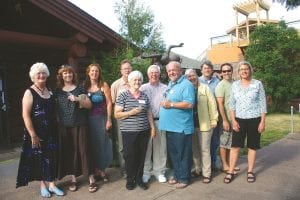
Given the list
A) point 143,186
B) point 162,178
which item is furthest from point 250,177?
point 143,186

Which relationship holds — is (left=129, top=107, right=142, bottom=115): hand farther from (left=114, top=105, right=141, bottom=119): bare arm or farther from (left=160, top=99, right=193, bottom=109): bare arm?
(left=160, top=99, right=193, bottom=109): bare arm

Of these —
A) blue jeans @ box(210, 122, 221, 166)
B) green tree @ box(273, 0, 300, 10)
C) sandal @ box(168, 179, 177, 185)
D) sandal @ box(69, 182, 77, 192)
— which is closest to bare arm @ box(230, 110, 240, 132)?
blue jeans @ box(210, 122, 221, 166)

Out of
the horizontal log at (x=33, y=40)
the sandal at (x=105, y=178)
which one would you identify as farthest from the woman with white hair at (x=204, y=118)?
the horizontal log at (x=33, y=40)

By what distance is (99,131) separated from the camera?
16.1ft

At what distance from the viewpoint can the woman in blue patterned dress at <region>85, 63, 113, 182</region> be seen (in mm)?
4797

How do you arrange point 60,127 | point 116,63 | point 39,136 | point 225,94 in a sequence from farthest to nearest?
point 116,63, point 225,94, point 60,127, point 39,136

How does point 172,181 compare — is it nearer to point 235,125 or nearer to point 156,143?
point 156,143

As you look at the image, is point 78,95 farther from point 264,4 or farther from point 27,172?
point 264,4

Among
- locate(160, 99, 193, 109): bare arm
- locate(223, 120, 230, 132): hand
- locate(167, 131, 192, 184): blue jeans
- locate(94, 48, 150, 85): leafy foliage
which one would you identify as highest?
locate(94, 48, 150, 85): leafy foliage

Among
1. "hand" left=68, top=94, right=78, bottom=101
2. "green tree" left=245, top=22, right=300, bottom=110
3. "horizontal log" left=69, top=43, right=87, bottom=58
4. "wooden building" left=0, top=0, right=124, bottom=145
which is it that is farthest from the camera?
"green tree" left=245, top=22, right=300, bottom=110

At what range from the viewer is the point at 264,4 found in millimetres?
22625

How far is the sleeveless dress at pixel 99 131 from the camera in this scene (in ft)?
15.8

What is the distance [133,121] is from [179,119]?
63 centimetres

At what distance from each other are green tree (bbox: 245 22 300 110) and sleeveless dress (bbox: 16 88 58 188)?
41.3 ft
